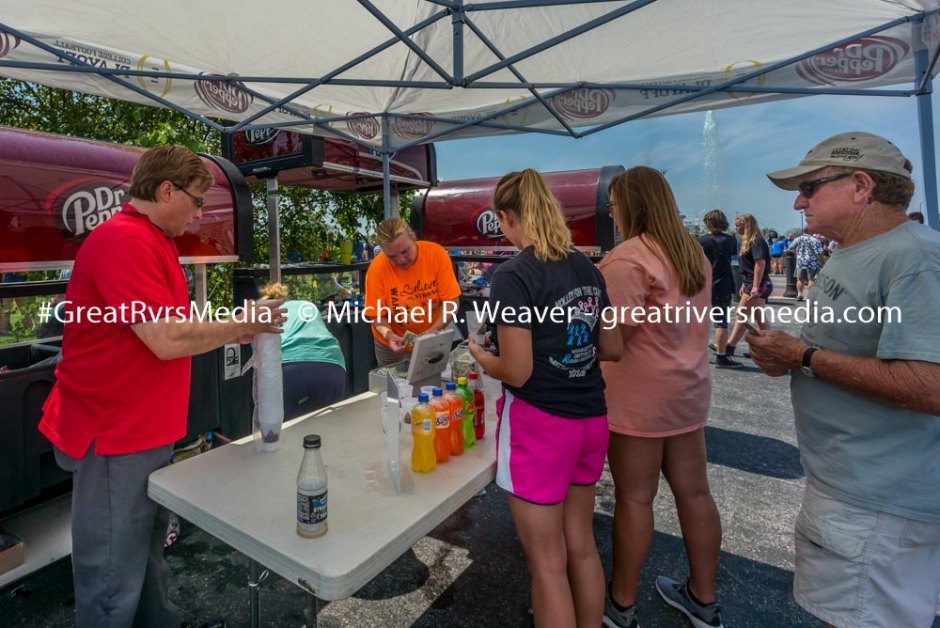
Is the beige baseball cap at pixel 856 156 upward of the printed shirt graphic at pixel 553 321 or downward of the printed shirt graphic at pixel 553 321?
upward

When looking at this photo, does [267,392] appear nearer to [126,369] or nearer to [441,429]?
[126,369]

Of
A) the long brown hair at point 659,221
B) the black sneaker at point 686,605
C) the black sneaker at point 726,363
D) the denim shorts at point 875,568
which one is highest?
the long brown hair at point 659,221

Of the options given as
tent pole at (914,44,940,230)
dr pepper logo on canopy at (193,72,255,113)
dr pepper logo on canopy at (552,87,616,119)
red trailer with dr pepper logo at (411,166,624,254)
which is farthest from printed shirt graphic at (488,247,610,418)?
red trailer with dr pepper logo at (411,166,624,254)

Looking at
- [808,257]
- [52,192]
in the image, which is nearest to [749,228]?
[52,192]

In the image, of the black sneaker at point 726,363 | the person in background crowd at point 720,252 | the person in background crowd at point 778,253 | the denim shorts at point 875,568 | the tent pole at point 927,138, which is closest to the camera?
the denim shorts at point 875,568

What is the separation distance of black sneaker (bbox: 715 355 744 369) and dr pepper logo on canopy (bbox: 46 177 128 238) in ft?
22.5

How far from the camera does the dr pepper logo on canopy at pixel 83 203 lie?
8.86ft

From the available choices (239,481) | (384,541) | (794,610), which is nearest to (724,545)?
(794,610)

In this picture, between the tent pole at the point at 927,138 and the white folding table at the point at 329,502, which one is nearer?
the white folding table at the point at 329,502

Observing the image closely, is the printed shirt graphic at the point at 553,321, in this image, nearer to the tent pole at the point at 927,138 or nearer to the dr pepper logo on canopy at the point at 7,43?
the tent pole at the point at 927,138

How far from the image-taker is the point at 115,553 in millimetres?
1588

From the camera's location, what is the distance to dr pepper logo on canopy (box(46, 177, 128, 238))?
270 cm

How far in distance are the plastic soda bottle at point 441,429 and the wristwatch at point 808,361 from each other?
1143 mm

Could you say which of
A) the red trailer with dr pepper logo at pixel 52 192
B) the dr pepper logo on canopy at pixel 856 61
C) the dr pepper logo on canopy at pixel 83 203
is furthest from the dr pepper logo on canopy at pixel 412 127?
the dr pepper logo on canopy at pixel 856 61
